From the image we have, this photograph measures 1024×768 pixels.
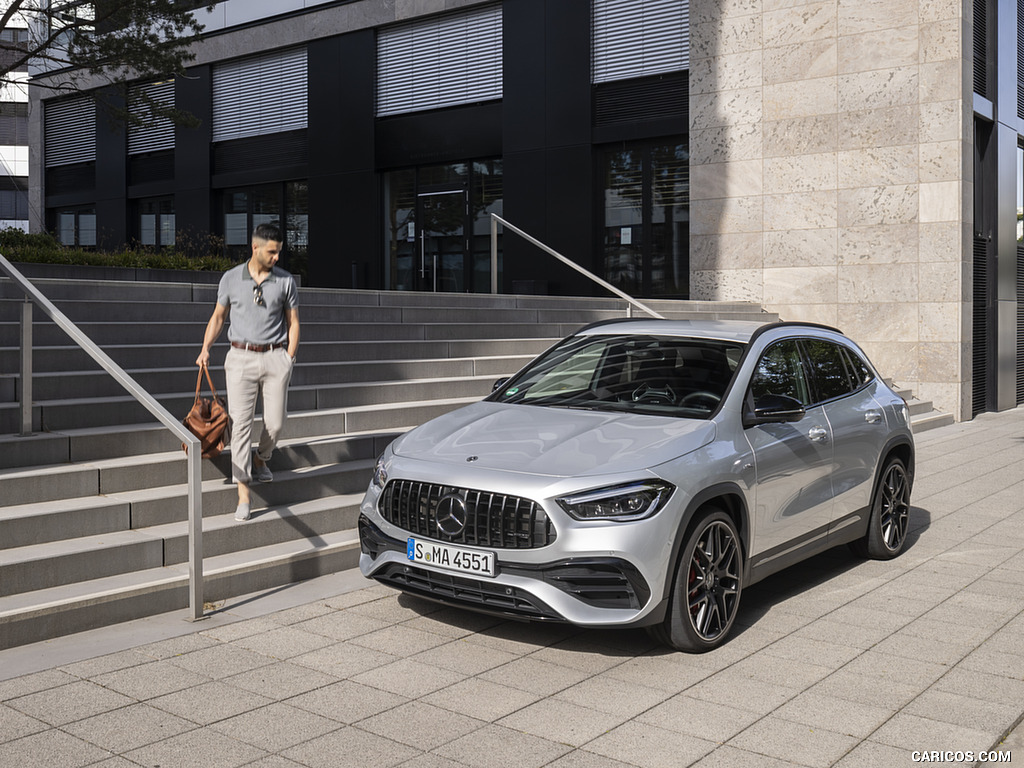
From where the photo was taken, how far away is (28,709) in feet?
14.1

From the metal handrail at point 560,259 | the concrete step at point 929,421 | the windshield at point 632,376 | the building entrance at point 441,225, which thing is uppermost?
the building entrance at point 441,225

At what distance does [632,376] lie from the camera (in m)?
6.15

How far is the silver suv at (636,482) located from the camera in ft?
15.8

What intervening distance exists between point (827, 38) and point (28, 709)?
53.5 feet

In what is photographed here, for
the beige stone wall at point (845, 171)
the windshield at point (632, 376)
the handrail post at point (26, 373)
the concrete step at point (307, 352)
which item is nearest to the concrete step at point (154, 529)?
the handrail post at point (26, 373)

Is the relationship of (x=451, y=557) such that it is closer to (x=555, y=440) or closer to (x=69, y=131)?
(x=555, y=440)

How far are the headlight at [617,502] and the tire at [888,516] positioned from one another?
2793 millimetres

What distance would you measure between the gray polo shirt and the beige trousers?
0.11 m

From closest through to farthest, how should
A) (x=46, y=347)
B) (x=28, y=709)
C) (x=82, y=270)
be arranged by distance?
(x=28, y=709), (x=46, y=347), (x=82, y=270)

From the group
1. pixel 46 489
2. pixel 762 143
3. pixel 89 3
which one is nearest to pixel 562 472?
pixel 46 489

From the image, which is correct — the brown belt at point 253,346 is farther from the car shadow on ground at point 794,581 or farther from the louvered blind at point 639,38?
the louvered blind at point 639,38

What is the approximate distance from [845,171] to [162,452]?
13.2m

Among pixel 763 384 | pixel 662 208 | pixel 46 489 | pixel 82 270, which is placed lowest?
pixel 46 489

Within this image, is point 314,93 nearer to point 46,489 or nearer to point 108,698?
point 46,489
